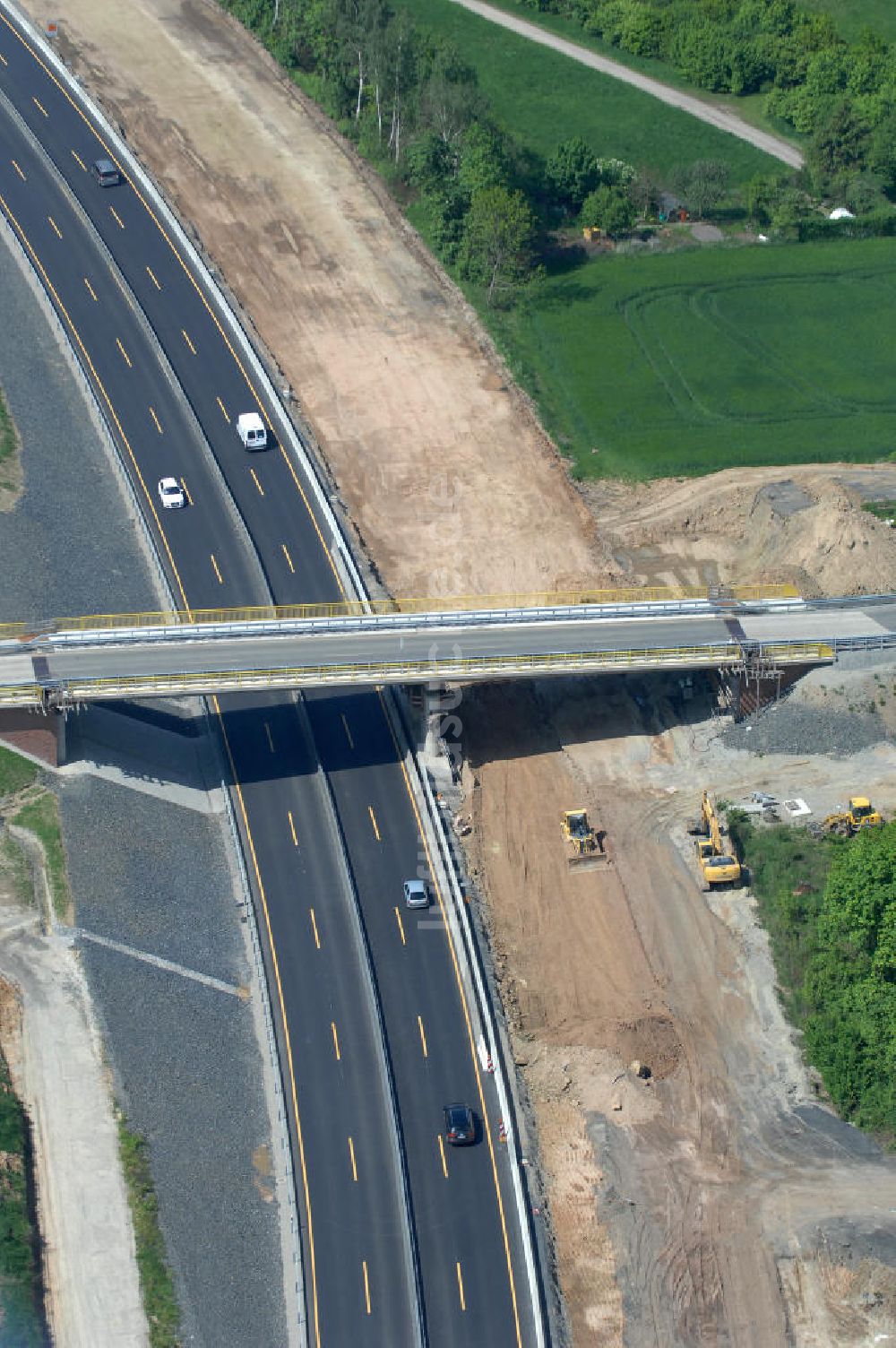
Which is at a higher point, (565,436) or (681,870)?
(565,436)

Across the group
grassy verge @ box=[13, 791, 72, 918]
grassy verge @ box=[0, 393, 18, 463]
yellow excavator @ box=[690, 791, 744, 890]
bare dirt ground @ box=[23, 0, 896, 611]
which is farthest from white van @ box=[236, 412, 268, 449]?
yellow excavator @ box=[690, 791, 744, 890]

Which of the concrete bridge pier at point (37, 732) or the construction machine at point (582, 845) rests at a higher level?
the concrete bridge pier at point (37, 732)

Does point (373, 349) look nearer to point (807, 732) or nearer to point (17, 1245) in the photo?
point (807, 732)

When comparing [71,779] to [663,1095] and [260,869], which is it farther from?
[663,1095]

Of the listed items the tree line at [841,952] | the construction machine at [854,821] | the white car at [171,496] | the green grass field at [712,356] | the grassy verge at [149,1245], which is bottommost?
the grassy verge at [149,1245]

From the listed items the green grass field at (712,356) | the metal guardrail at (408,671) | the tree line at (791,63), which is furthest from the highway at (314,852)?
the tree line at (791,63)

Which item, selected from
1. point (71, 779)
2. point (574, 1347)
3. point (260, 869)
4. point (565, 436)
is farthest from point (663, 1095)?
point (565, 436)

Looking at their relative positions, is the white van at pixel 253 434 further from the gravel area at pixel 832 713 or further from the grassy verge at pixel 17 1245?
the grassy verge at pixel 17 1245
